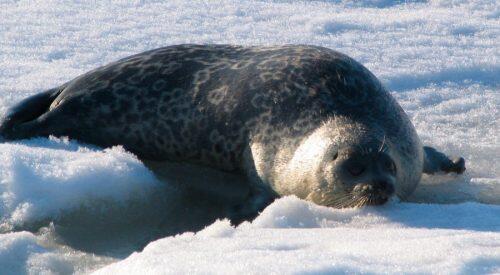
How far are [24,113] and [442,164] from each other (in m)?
2.37

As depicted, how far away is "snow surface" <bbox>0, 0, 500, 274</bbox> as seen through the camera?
9.76 feet

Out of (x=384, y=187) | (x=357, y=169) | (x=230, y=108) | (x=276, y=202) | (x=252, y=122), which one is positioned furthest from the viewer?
(x=230, y=108)

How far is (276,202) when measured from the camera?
153 inches

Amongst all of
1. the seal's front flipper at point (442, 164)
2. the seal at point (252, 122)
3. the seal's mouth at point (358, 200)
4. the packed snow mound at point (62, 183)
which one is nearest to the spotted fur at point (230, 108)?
the seal at point (252, 122)

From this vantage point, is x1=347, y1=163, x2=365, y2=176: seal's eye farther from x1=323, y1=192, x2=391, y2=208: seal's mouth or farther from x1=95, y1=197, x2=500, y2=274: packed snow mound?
x1=95, y1=197, x2=500, y2=274: packed snow mound

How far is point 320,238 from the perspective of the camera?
327 cm

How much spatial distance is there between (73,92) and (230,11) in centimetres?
390

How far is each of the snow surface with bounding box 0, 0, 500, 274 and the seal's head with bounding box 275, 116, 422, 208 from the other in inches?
4.7

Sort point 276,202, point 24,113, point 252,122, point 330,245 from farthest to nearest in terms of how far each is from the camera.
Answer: point 24,113 → point 252,122 → point 276,202 → point 330,245

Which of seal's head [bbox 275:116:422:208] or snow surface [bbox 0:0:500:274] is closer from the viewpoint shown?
snow surface [bbox 0:0:500:274]

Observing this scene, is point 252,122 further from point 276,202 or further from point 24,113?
point 24,113

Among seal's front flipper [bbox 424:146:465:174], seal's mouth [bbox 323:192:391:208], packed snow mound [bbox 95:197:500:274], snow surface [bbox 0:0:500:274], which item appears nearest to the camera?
packed snow mound [bbox 95:197:500:274]

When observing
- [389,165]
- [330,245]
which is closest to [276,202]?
[389,165]

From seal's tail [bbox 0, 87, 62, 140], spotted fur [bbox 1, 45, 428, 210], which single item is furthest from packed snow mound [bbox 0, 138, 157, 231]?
seal's tail [bbox 0, 87, 62, 140]
